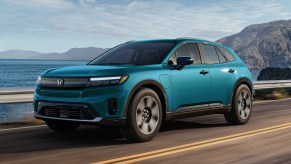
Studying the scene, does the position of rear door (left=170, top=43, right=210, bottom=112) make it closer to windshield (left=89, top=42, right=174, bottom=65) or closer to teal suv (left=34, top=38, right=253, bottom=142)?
teal suv (left=34, top=38, right=253, bottom=142)

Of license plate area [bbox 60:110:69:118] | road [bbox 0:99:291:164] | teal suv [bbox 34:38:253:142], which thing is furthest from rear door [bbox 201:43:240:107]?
license plate area [bbox 60:110:69:118]

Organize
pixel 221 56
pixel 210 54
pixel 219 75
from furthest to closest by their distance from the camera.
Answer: pixel 221 56 → pixel 210 54 → pixel 219 75

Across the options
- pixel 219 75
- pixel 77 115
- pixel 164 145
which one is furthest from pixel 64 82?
pixel 219 75

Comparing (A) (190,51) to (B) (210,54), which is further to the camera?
(B) (210,54)

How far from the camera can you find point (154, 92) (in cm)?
719

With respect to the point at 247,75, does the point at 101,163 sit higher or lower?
lower

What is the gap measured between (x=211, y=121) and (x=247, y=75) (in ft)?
4.16

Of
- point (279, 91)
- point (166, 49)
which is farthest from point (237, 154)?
point (279, 91)

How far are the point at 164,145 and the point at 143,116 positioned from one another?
1.75 feet

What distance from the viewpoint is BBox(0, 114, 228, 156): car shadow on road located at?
22.0 feet

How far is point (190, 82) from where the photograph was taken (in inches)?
309

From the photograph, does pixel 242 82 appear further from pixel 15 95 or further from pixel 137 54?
pixel 15 95

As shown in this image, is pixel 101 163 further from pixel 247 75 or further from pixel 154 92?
pixel 247 75

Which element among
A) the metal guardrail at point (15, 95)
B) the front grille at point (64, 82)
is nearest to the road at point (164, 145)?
the front grille at point (64, 82)
